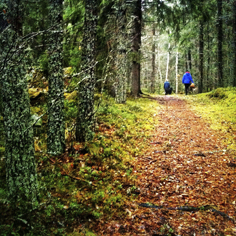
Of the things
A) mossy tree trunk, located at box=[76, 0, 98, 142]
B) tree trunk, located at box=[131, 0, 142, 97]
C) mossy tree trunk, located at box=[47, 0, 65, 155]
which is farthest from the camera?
tree trunk, located at box=[131, 0, 142, 97]

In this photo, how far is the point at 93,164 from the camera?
219 inches

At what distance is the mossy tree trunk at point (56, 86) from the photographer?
517 cm

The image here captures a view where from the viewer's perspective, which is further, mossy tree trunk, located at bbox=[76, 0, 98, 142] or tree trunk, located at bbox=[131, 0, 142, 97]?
tree trunk, located at bbox=[131, 0, 142, 97]

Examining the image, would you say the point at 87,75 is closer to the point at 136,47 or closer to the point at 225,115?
the point at 225,115

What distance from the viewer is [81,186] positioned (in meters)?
4.81

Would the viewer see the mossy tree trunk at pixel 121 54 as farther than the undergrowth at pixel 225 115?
Yes

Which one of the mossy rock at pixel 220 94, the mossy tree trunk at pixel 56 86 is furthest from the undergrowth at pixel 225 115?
the mossy tree trunk at pixel 56 86

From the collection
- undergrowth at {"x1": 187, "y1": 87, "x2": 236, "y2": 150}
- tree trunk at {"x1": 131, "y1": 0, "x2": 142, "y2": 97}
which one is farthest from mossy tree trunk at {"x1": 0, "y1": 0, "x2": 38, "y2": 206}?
tree trunk at {"x1": 131, "y1": 0, "x2": 142, "y2": 97}

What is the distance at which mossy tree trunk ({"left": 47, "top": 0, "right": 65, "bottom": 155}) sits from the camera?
17.0 feet

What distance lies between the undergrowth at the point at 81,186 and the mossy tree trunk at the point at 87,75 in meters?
0.45

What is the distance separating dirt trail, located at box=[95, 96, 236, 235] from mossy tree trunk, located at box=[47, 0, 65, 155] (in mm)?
2363

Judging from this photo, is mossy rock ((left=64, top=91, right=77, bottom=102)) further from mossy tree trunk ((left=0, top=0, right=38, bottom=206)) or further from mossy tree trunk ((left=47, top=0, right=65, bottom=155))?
mossy tree trunk ((left=0, top=0, right=38, bottom=206))

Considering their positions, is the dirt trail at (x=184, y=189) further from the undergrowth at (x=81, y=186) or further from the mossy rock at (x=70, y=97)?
the mossy rock at (x=70, y=97)

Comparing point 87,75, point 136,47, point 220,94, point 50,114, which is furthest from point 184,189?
point 220,94
